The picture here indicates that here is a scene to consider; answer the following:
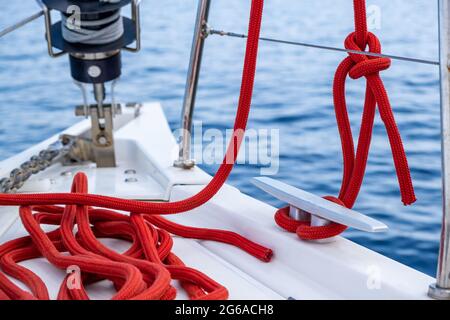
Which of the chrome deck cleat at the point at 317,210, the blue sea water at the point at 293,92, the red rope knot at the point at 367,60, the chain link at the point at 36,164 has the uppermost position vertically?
the red rope knot at the point at 367,60

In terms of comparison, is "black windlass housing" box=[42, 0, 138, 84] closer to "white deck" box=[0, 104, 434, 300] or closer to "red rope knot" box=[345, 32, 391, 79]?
"white deck" box=[0, 104, 434, 300]

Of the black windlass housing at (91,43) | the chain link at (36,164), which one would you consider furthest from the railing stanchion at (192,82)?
the chain link at (36,164)

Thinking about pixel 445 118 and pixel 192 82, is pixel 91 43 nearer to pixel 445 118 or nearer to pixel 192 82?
pixel 192 82

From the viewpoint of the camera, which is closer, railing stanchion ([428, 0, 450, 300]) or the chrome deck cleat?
railing stanchion ([428, 0, 450, 300])

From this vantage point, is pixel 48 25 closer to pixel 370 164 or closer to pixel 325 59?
pixel 370 164

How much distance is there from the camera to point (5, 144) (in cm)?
491

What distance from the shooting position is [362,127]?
4.23ft

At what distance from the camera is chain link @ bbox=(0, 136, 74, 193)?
1.66 meters

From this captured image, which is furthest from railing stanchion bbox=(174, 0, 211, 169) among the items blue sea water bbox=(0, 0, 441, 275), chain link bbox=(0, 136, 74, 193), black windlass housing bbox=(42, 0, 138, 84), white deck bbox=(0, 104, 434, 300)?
blue sea water bbox=(0, 0, 441, 275)

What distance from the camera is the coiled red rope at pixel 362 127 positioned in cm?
121

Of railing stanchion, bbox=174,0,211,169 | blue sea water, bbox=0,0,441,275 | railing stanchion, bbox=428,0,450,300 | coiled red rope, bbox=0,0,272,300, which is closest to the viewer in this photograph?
railing stanchion, bbox=428,0,450,300

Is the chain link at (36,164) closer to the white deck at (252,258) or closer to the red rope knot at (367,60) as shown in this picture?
the white deck at (252,258)

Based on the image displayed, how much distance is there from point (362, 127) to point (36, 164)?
2.75 feet

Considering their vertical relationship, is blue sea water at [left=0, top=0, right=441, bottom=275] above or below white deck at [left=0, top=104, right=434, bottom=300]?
below
